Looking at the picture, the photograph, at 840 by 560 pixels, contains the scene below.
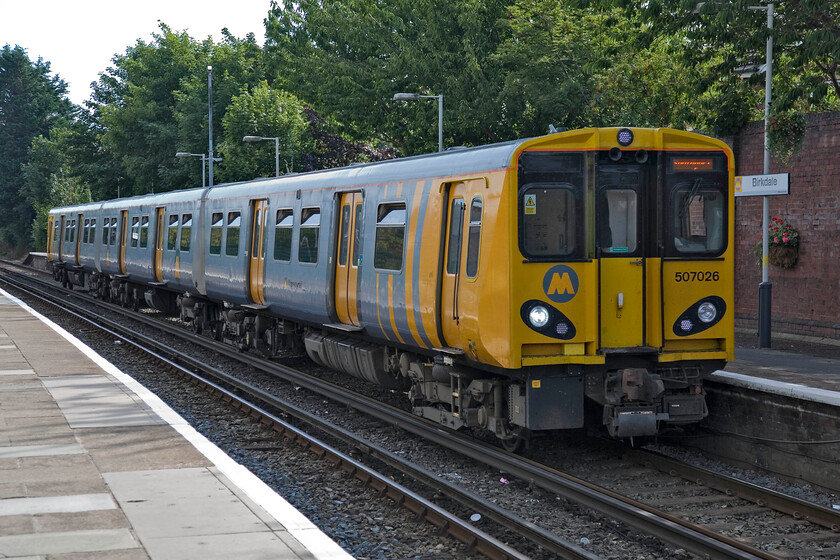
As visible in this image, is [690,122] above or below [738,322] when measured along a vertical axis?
above

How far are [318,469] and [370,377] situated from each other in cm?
372

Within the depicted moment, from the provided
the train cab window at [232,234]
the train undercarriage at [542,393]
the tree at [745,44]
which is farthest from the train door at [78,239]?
the train undercarriage at [542,393]

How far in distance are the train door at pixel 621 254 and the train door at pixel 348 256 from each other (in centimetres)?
425

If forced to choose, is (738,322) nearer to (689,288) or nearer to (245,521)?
(689,288)

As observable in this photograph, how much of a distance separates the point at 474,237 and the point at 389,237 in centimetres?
232

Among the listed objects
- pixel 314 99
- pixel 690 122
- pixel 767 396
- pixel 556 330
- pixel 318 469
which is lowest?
pixel 318 469

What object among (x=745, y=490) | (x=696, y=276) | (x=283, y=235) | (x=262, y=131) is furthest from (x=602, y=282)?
(x=262, y=131)

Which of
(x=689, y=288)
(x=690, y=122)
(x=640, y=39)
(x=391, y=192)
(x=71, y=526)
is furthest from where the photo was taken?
(x=690, y=122)

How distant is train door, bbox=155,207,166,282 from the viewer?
25750 millimetres

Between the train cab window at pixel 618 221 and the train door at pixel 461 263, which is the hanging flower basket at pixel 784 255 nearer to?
the train cab window at pixel 618 221

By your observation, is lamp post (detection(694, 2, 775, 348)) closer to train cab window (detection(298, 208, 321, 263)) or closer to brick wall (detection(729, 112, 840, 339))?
brick wall (detection(729, 112, 840, 339))

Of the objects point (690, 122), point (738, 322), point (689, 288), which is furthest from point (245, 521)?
point (690, 122)

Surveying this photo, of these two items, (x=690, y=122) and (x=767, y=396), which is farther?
(x=690, y=122)

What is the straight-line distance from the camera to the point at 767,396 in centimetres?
1080
